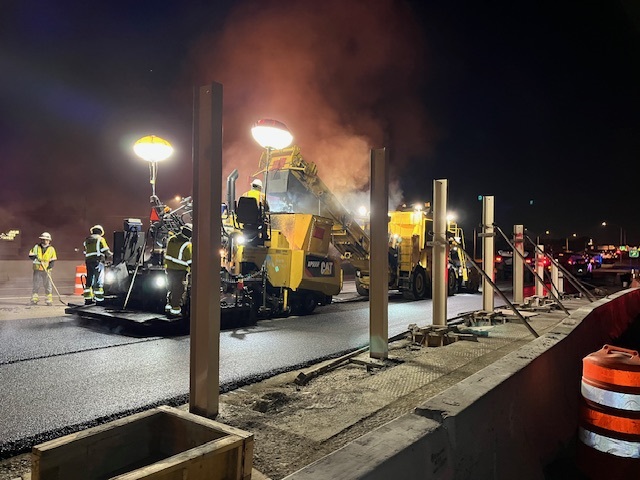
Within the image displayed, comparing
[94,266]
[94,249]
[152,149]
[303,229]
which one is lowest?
[94,266]

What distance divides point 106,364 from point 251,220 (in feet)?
14.1

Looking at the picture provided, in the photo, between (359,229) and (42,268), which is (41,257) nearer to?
(42,268)

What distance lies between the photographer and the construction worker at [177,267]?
7785mm

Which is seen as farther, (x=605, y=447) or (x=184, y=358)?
(x=184, y=358)

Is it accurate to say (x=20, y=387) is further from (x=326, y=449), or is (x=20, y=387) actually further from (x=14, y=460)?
(x=326, y=449)

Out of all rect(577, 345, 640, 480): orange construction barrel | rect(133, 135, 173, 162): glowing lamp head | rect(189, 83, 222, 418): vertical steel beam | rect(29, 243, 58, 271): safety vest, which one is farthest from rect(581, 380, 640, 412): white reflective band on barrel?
rect(29, 243, 58, 271): safety vest

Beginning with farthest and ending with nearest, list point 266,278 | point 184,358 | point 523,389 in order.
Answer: point 266,278
point 184,358
point 523,389

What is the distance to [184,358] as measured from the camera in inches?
236

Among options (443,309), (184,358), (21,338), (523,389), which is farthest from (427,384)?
(21,338)

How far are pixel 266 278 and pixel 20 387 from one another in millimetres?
5626

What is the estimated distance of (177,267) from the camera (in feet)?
25.8

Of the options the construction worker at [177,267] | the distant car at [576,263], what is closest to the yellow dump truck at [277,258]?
the construction worker at [177,267]

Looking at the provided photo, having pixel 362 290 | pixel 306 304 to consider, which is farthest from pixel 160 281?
pixel 362 290

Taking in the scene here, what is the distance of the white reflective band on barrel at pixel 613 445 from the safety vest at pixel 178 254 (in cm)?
613
